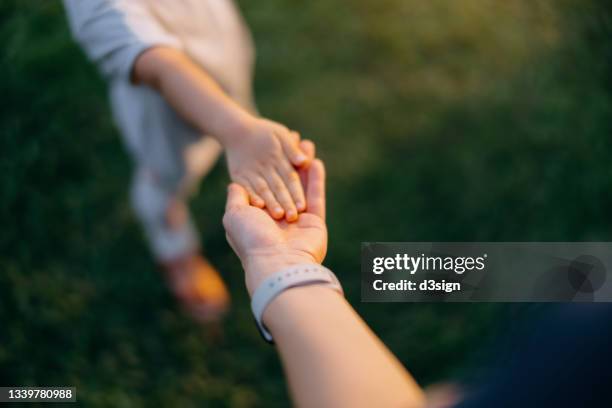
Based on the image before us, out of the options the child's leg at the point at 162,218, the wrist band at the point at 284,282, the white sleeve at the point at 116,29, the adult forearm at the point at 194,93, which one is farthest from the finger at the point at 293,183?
the child's leg at the point at 162,218

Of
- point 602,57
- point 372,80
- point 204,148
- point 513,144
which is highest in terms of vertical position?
point 372,80

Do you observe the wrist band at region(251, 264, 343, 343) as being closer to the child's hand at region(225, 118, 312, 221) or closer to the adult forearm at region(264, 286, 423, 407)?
the adult forearm at region(264, 286, 423, 407)

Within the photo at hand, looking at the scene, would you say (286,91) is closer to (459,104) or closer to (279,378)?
(459,104)

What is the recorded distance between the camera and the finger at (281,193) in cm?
107

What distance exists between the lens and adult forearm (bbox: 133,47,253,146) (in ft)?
3.84

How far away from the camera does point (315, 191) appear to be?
111cm

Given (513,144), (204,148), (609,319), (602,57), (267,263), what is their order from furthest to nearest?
(513,144) < (602,57) < (204,148) < (267,263) < (609,319)

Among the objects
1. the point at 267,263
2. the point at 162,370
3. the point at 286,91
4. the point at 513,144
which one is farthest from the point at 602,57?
the point at 162,370

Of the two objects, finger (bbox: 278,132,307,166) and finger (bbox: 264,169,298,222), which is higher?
finger (bbox: 278,132,307,166)

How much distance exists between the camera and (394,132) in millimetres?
2209

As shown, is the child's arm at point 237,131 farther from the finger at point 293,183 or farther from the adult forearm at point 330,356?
the adult forearm at point 330,356

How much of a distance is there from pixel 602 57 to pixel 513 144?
15.9 inches

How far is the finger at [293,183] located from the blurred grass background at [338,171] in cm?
82

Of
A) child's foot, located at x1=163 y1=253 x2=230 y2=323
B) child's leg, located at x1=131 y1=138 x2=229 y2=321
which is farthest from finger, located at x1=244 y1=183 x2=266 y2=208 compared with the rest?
child's foot, located at x1=163 y1=253 x2=230 y2=323
